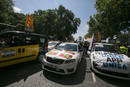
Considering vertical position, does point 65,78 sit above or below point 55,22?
below

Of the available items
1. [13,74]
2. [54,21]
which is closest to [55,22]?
[54,21]

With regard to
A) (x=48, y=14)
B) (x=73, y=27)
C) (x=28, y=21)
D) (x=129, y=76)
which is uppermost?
(x=48, y=14)

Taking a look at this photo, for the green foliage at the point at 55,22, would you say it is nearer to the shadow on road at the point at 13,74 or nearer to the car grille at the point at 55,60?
the shadow on road at the point at 13,74

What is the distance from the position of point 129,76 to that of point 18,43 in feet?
17.8

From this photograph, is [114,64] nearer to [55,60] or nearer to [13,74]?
[55,60]

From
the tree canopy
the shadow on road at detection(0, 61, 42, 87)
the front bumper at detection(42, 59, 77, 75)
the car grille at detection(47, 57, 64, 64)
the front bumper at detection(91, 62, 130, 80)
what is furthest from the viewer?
the tree canopy

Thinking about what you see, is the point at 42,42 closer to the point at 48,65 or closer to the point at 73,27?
the point at 48,65

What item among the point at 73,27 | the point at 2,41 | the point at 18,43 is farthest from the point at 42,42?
the point at 73,27

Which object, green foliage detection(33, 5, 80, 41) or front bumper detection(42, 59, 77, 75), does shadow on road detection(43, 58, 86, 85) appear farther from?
green foliage detection(33, 5, 80, 41)

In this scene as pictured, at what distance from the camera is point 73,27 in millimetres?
32312

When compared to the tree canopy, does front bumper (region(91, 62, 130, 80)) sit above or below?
below

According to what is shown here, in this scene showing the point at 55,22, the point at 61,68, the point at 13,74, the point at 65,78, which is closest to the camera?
the point at 61,68

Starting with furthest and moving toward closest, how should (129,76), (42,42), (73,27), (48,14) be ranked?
1. (73,27)
2. (48,14)
3. (42,42)
4. (129,76)

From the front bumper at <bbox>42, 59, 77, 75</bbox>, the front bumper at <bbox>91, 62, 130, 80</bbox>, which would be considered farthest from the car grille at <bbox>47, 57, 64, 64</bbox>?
the front bumper at <bbox>91, 62, 130, 80</bbox>
